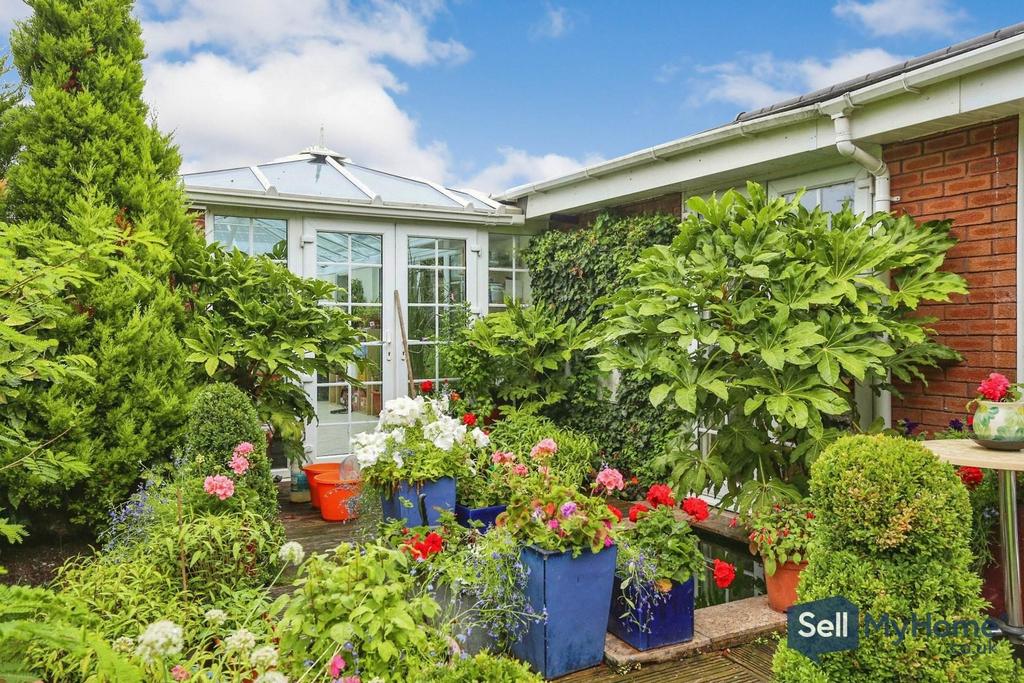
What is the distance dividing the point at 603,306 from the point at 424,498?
107 inches

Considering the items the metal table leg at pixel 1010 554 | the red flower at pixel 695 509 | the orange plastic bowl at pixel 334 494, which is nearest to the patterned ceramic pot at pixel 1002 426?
the metal table leg at pixel 1010 554

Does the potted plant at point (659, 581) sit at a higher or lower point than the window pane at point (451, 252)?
lower

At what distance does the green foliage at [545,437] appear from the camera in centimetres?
492

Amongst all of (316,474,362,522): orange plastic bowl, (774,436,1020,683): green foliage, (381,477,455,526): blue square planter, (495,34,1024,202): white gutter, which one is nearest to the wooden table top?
(774,436,1020,683): green foliage

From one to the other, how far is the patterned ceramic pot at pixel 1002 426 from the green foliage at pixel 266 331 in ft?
13.4

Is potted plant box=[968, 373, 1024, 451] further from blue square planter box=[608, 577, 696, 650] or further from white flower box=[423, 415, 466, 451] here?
white flower box=[423, 415, 466, 451]

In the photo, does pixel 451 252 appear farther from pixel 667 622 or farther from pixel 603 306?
pixel 667 622

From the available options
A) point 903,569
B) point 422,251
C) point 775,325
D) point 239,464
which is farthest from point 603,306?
point 903,569

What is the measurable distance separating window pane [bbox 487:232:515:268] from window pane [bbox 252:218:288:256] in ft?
6.76

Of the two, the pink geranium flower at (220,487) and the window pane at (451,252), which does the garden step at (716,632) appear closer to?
the pink geranium flower at (220,487)

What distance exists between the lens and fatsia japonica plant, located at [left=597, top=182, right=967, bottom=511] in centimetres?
356

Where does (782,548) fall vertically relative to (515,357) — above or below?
below

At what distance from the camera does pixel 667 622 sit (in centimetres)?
296

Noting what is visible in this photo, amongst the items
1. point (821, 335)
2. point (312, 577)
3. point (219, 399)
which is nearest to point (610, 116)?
point (821, 335)
